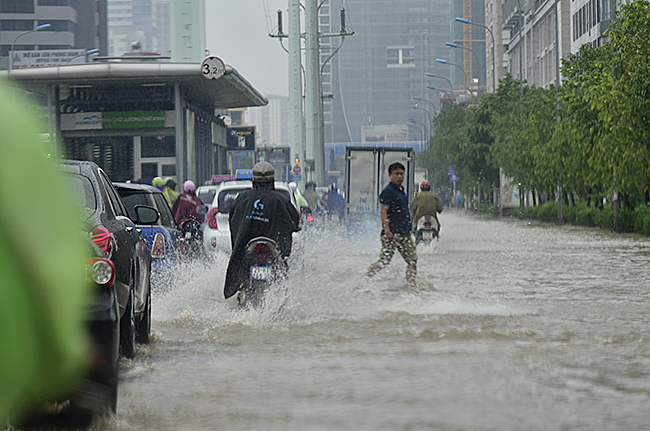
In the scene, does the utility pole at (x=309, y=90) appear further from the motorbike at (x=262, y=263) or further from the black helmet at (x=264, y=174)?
the motorbike at (x=262, y=263)

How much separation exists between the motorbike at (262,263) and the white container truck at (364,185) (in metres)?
23.5

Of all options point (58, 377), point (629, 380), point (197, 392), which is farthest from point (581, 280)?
point (58, 377)

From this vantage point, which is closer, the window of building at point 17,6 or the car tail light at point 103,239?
the car tail light at point 103,239

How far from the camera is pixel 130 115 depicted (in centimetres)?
4234

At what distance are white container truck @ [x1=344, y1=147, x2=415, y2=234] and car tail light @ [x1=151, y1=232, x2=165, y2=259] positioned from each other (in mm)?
21447

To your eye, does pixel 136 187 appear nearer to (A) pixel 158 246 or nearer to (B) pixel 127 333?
(A) pixel 158 246

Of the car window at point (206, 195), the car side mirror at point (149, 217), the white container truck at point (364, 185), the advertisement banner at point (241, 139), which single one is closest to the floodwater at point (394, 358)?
the car side mirror at point (149, 217)

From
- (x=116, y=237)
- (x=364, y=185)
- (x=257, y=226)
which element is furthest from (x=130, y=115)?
(x=116, y=237)

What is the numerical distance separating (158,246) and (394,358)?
5.27 m

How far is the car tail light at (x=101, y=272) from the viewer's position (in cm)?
461

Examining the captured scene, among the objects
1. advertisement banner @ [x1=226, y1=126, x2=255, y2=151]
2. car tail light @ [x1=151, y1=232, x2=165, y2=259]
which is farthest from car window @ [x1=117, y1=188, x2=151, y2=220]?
advertisement banner @ [x1=226, y1=126, x2=255, y2=151]

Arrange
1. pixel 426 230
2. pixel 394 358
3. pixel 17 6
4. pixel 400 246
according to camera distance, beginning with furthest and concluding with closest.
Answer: pixel 17 6, pixel 426 230, pixel 400 246, pixel 394 358

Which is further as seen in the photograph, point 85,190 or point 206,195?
point 206,195

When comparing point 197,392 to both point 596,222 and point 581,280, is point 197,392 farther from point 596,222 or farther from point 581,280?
point 596,222
